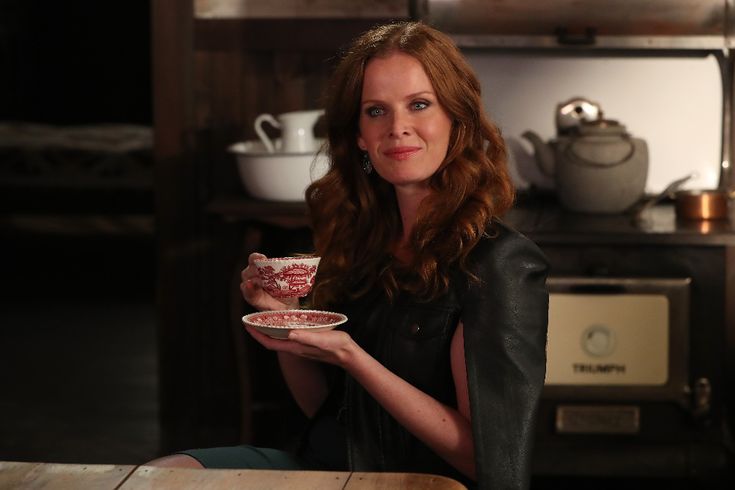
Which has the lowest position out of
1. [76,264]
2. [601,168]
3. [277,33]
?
[76,264]

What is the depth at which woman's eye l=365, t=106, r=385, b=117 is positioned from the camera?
2084 millimetres

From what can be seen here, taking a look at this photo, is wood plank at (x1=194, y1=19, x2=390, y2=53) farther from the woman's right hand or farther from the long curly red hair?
the woman's right hand

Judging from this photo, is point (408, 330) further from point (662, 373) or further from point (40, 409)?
point (40, 409)

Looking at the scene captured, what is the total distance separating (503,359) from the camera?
76.0 inches

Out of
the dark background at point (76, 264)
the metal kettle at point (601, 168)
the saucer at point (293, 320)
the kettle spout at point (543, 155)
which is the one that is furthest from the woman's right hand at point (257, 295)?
the dark background at point (76, 264)

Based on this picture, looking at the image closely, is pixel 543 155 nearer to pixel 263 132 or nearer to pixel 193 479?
pixel 263 132

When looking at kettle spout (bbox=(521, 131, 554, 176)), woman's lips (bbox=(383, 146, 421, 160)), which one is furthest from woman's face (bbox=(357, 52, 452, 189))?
kettle spout (bbox=(521, 131, 554, 176))

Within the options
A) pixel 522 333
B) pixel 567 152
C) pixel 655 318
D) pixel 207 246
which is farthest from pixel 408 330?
pixel 207 246

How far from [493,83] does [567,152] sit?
0.47m

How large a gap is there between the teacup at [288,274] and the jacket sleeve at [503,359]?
0.85ft

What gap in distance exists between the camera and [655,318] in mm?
3438

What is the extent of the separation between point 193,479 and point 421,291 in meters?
0.58

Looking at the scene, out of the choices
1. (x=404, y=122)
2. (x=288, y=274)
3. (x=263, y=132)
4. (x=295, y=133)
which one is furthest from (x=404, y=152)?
(x=263, y=132)

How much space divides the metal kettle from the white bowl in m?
0.71
